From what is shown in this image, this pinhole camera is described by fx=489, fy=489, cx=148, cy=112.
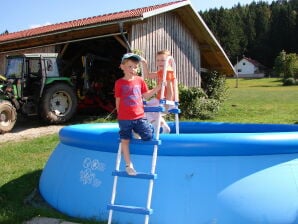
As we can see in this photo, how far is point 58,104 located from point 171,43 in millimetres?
5279

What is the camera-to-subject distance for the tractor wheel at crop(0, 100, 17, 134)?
12.8 meters

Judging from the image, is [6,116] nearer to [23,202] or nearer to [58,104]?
[58,104]

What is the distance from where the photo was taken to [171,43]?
17594 mm

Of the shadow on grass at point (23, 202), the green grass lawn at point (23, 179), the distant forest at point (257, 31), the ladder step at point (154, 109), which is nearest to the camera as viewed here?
the ladder step at point (154, 109)

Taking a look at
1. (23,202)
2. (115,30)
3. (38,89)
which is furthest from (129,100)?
(115,30)

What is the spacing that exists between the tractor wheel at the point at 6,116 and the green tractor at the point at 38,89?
0.23 m

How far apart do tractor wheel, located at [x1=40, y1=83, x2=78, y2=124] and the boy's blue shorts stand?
900 centimetres

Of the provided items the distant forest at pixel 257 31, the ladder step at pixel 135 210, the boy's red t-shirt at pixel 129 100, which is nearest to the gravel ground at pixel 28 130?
the boy's red t-shirt at pixel 129 100

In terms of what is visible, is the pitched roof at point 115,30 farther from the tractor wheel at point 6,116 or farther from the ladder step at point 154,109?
the ladder step at point 154,109

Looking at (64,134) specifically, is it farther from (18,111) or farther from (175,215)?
(18,111)

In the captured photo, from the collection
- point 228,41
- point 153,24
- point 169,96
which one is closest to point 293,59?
point 228,41

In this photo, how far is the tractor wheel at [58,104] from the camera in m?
13.8

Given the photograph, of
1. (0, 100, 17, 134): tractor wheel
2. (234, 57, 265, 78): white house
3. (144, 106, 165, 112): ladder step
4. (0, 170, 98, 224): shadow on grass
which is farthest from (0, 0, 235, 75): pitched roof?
(234, 57, 265, 78): white house

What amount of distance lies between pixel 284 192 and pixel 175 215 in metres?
1.22
